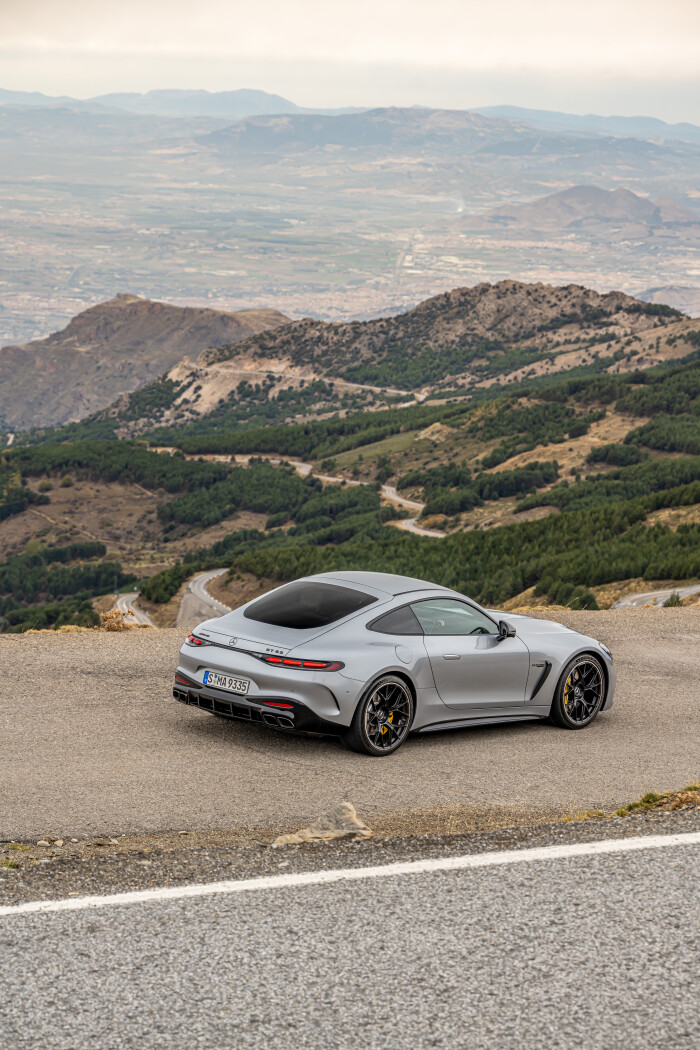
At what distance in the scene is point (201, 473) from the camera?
159125 millimetres

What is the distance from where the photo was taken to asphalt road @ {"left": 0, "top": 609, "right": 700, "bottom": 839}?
745 cm

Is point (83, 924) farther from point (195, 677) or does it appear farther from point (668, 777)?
point (668, 777)

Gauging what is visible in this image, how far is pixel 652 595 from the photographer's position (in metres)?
31.5

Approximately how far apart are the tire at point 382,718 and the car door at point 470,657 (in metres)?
0.45

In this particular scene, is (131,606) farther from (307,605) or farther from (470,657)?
(470,657)

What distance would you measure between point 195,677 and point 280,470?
14902 cm

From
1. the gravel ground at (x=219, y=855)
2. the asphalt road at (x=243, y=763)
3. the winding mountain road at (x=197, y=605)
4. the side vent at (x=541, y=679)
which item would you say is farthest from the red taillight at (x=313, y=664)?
the winding mountain road at (x=197, y=605)

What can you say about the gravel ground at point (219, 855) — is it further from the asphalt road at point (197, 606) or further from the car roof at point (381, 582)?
the asphalt road at point (197, 606)

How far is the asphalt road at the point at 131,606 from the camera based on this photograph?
70588 mm

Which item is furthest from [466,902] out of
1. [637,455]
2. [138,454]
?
[138,454]

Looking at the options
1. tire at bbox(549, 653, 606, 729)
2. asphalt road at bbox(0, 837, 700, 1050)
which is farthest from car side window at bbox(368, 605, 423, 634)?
asphalt road at bbox(0, 837, 700, 1050)

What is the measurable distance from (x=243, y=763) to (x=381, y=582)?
2.43m

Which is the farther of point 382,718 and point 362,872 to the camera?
point 382,718

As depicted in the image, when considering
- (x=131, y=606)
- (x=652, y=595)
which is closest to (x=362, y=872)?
(x=652, y=595)
